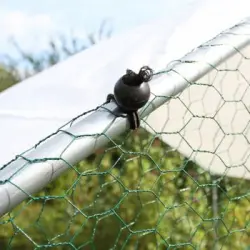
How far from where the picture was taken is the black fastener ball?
0.95 meters

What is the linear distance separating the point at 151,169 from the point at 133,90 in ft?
2.32

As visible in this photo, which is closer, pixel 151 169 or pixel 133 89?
pixel 133 89

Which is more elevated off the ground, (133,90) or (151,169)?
(133,90)

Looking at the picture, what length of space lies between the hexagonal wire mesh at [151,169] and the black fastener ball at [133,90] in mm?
28

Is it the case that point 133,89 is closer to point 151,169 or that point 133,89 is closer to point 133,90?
point 133,90

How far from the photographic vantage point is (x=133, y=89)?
3.13ft

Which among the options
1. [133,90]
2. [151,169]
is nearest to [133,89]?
[133,90]

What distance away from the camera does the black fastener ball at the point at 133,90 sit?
948mm

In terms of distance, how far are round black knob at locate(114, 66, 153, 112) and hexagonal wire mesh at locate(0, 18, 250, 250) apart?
0.03m

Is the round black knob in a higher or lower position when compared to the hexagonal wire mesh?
higher

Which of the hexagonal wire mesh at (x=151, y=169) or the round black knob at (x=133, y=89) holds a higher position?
the round black knob at (x=133, y=89)

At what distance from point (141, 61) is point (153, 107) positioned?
545 millimetres

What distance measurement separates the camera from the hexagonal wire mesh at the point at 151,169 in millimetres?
928

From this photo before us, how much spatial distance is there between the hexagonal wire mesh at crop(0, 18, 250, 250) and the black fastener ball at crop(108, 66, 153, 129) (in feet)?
0.09
